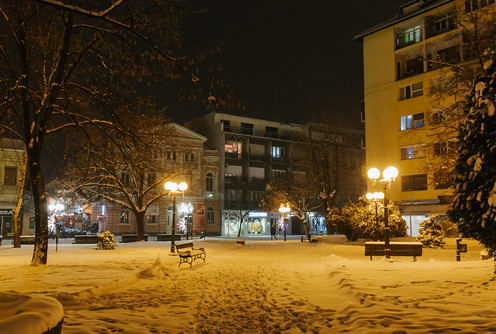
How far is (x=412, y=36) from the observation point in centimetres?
3847

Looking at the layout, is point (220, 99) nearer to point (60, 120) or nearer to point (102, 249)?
point (60, 120)

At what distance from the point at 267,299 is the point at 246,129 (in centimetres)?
5400

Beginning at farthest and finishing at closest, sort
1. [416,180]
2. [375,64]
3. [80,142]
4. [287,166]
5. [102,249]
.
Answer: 1. [287,166]
2. [375,64]
3. [416,180]
4. [102,249]
5. [80,142]

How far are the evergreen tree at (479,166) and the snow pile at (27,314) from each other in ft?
23.8

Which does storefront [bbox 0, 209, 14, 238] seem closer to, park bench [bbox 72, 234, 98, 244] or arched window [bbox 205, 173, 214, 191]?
park bench [bbox 72, 234, 98, 244]

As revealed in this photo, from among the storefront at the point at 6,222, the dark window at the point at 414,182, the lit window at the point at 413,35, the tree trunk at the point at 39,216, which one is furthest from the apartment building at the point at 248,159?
the tree trunk at the point at 39,216

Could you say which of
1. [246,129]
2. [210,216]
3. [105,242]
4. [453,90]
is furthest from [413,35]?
[210,216]

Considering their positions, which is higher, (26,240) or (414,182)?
(414,182)

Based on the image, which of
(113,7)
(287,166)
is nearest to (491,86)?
(113,7)

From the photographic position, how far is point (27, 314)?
157 inches

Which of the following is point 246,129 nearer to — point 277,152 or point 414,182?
point 277,152

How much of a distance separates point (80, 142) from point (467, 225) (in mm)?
13731

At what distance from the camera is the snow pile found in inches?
146

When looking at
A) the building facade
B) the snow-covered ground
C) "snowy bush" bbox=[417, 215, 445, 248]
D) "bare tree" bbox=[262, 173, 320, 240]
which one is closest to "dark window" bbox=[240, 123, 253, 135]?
the building facade
